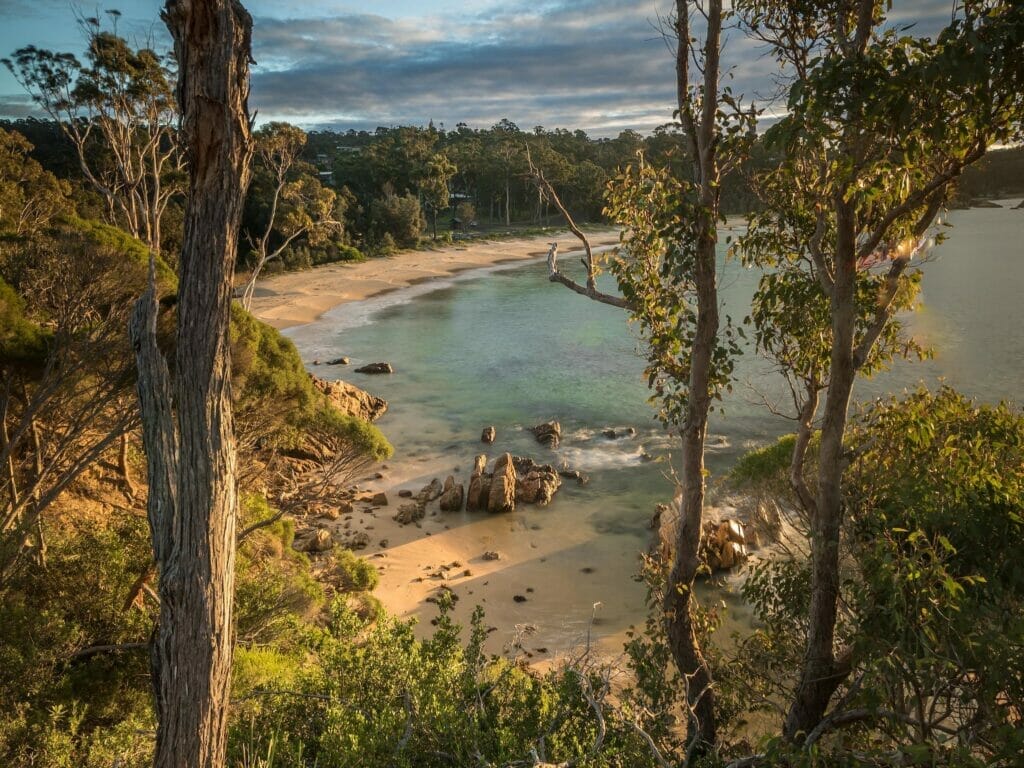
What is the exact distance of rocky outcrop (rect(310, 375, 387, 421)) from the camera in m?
22.6

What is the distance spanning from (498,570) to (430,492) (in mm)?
3968

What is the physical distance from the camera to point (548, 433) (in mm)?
22219

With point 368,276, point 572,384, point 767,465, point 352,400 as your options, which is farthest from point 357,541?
point 368,276

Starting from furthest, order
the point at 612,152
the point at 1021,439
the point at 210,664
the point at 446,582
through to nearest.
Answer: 1. the point at 612,152
2. the point at 446,582
3. the point at 1021,439
4. the point at 210,664

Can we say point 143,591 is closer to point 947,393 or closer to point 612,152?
point 947,393

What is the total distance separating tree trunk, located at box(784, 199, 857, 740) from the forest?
0.03 meters

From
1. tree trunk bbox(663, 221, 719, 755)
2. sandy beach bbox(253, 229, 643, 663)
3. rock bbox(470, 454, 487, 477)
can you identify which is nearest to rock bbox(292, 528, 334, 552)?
sandy beach bbox(253, 229, 643, 663)

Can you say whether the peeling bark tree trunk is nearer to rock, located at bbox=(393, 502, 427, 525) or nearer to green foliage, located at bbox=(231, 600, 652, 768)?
green foliage, located at bbox=(231, 600, 652, 768)

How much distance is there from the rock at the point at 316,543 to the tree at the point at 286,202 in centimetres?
809

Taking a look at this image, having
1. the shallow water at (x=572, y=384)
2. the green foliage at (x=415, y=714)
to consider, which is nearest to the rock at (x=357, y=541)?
the shallow water at (x=572, y=384)

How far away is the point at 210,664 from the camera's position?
14.0 feet

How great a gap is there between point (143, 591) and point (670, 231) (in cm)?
775

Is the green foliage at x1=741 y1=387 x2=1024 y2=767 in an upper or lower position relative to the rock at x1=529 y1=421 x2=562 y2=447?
upper

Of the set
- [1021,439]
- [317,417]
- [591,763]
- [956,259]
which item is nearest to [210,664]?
[591,763]
